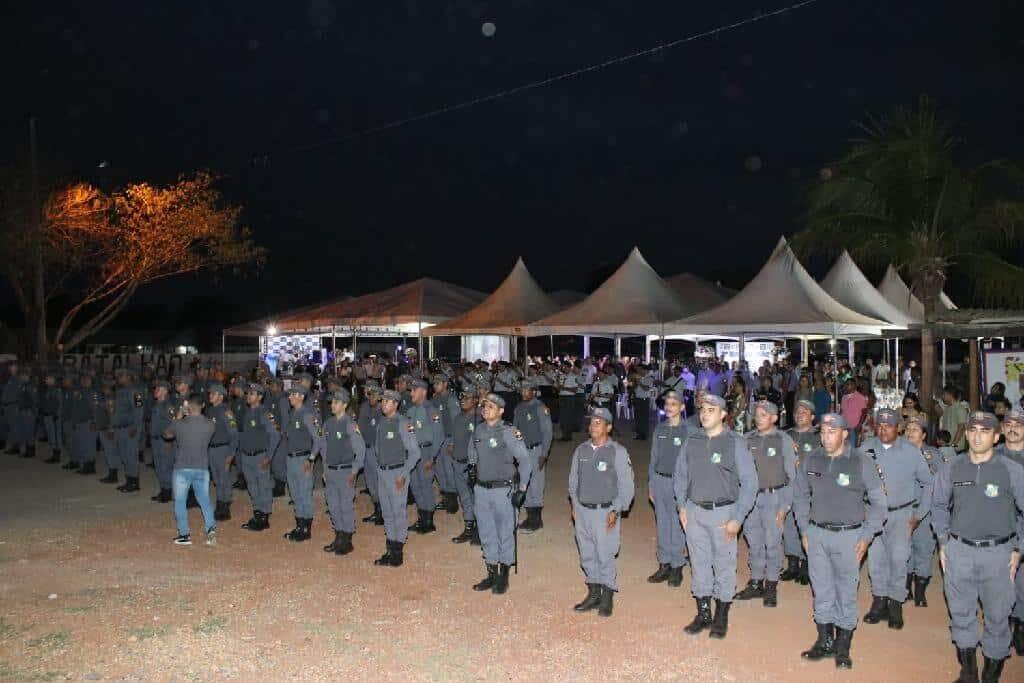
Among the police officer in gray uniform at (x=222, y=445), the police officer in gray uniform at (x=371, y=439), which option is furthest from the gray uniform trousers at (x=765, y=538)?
the police officer in gray uniform at (x=222, y=445)

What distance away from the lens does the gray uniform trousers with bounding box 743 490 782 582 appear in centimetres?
786

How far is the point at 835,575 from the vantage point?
6.48m

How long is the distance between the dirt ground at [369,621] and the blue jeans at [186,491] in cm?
32

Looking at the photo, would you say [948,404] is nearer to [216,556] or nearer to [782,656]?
[782,656]

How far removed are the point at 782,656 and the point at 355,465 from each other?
15.8 feet

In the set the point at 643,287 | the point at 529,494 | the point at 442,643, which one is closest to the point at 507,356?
the point at 643,287

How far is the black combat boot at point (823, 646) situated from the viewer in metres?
6.37

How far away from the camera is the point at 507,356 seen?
29.3m

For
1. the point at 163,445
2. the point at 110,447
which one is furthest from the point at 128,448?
the point at 163,445

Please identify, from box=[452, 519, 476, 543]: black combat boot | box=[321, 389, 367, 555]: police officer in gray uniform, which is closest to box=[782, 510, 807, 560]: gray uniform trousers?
box=[452, 519, 476, 543]: black combat boot

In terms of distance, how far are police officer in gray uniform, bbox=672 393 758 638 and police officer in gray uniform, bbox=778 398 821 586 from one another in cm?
160

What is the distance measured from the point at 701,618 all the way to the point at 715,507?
0.90 m

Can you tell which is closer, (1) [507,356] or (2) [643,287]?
(2) [643,287]

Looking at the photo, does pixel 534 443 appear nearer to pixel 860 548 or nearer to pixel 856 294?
pixel 860 548
